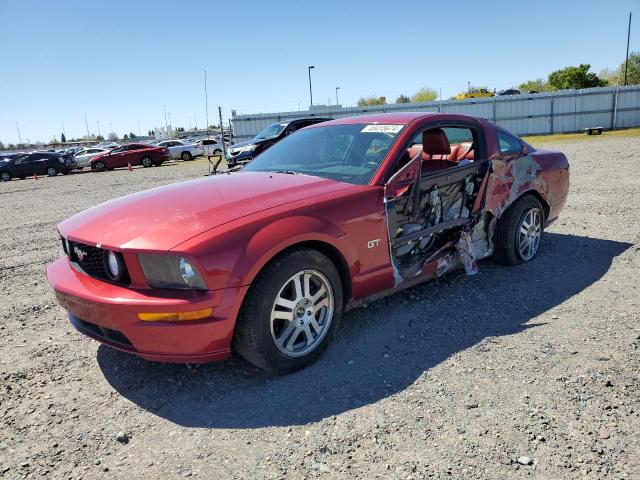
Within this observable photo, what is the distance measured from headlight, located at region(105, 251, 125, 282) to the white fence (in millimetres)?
26380

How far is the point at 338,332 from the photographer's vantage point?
11.8 feet

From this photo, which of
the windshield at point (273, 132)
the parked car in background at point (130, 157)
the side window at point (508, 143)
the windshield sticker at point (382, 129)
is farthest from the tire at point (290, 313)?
the parked car in background at point (130, 157)

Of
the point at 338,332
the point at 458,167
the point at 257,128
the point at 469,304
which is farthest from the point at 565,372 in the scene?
the point at 257,128

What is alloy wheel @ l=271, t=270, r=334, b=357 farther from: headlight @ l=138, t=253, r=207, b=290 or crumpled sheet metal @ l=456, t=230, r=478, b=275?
crumpled sheet metal @ l=456, t=230, r=478, b=275

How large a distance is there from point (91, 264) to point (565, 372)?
2.88 meters

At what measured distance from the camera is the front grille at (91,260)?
9.52ft

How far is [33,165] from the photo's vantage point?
24.2 metres

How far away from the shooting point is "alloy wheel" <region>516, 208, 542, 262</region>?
4812 mm

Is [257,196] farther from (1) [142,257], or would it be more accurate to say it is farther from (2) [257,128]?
(2) [257,128]

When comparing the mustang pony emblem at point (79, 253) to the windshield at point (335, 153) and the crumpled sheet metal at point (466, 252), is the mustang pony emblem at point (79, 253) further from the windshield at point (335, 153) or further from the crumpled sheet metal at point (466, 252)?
the crumpled sheet metal at point (466, 252)

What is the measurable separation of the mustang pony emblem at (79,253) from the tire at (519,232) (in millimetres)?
3525

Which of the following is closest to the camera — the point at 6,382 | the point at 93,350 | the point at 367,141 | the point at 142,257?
the point at 142,257

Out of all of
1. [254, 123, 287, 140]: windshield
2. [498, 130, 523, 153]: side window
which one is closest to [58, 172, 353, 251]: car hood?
[498, 130, 523, 153]: side window

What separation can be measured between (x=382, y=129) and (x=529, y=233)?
2.04m
